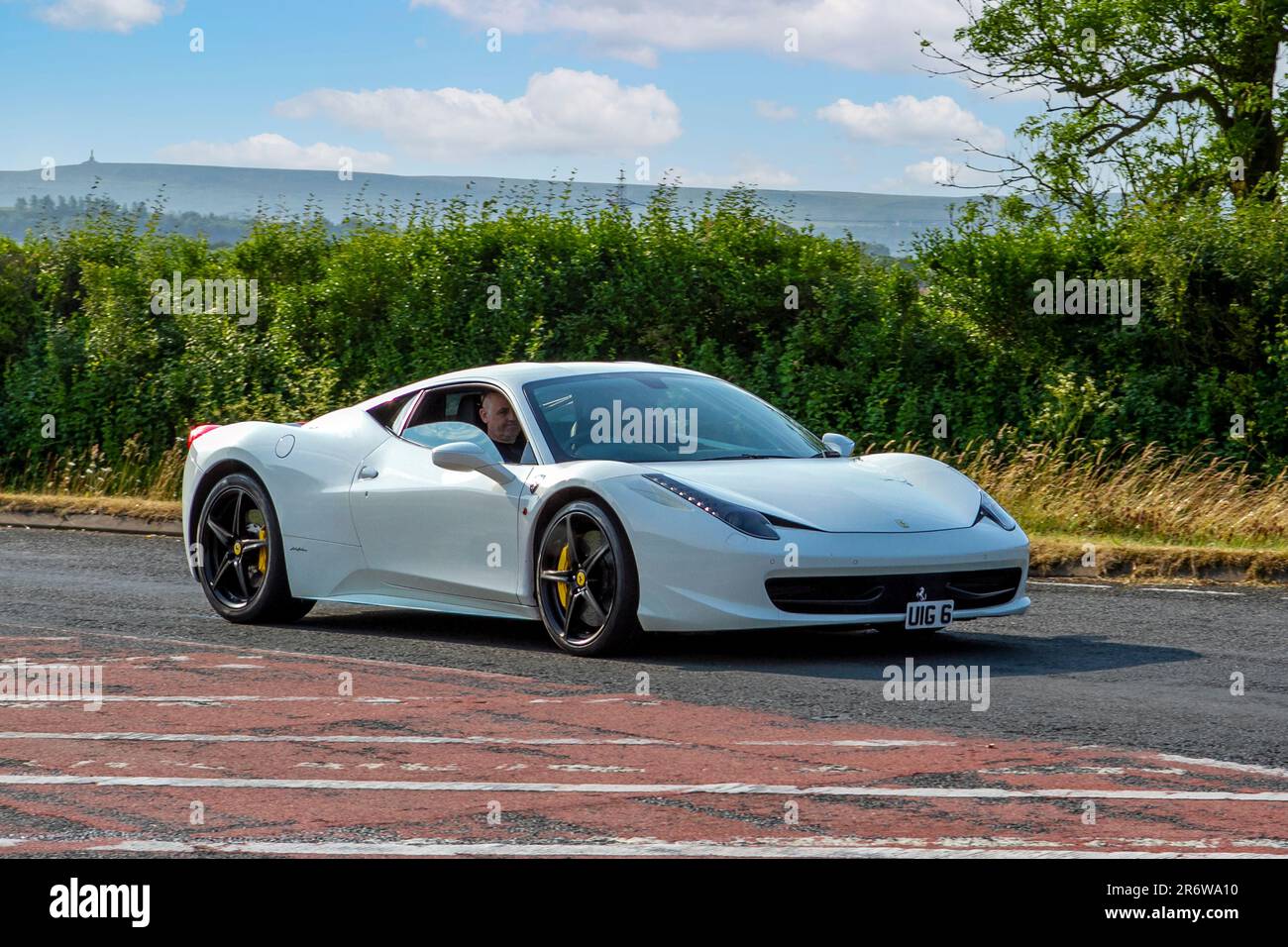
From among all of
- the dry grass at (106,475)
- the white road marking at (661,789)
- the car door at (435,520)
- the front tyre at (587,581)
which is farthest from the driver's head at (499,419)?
the dry grass at (106,475)

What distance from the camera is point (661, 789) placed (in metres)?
6.20

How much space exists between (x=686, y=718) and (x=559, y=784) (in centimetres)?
136

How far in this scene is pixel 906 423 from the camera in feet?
59.1

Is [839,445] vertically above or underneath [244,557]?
above

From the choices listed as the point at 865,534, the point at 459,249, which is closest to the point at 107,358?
the point at 459,249

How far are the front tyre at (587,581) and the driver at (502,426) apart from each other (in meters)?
0.80

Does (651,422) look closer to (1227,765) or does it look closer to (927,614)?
(927,614)

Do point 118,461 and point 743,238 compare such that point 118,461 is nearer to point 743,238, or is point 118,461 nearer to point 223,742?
point 743,238

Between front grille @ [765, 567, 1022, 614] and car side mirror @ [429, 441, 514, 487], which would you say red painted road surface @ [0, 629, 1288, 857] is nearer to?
front grille @ [765, 567, 1022, 614]

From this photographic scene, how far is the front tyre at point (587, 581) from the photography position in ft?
29.6

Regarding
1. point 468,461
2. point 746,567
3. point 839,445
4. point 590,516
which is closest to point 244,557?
point 468,461

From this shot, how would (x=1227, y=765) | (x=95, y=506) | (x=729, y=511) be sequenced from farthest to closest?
(x=95, y=506) → (x=729, y=511) → (x=1227, y=765)

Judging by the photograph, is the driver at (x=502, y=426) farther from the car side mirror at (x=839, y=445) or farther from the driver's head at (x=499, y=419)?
the car side mirror at (x=839, y=445)
